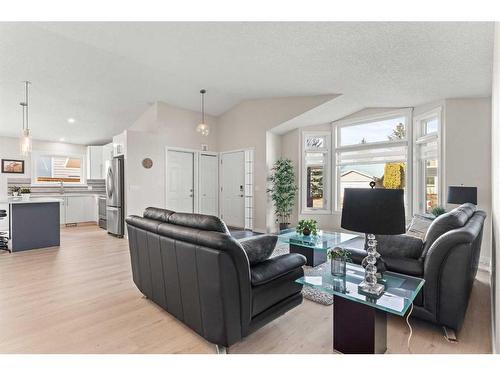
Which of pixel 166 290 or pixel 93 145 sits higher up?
pixel 93 145

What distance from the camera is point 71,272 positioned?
3.58 metres

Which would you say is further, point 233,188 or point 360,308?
point 233,188

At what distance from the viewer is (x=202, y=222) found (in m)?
1.93

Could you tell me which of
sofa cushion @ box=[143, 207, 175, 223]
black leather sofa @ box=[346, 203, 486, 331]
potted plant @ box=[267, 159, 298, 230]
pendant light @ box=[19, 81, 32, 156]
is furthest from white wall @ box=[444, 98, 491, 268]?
pendant light @ box=[19, 81, 32, 156]

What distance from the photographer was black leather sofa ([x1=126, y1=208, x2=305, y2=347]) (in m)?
1.73

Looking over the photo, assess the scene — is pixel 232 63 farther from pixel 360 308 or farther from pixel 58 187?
pixel 58 187

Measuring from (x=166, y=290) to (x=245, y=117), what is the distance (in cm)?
520

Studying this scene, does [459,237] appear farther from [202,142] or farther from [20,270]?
[202,142]

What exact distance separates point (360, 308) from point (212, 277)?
0.99m

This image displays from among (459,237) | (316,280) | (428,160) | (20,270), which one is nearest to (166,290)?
(316,280)

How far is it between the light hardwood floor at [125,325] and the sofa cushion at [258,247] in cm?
60

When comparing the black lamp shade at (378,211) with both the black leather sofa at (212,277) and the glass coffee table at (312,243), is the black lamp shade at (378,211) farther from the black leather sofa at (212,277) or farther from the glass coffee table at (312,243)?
the glass coffee table at (312,243)

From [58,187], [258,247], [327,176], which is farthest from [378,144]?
[58,187]

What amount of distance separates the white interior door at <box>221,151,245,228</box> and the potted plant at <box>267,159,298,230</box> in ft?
2.90
